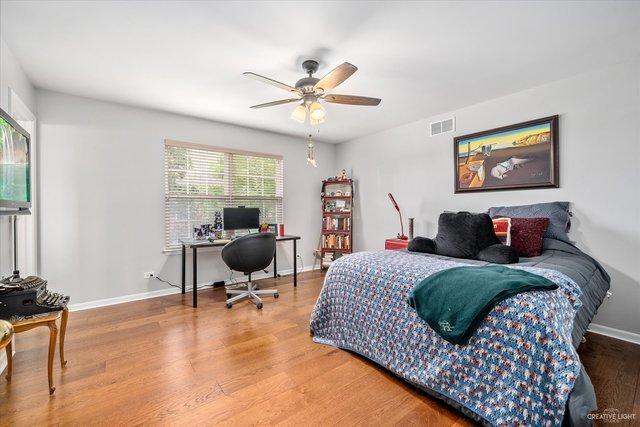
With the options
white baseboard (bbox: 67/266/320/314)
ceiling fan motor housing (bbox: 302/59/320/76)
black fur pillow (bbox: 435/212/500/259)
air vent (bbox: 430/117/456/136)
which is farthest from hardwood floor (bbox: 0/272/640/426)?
air vent (bbox: 430/117/456/136)

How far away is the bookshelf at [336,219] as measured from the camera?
4.74m

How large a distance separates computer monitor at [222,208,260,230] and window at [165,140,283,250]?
340 mm

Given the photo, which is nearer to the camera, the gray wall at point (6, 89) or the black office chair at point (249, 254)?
the gray wall at point (6, 89)

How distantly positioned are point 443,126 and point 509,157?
A: 914 millimetres

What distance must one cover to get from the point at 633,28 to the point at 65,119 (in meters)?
5.05

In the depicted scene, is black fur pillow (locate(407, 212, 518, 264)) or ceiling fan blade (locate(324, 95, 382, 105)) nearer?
black fur pillow (locate(407, 212, 518, 264))

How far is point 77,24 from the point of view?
6.16 ft

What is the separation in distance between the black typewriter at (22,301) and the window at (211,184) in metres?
1.93

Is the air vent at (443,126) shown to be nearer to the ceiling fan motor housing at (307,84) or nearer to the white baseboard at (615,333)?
the ceiling fan motor housing at (307,84)

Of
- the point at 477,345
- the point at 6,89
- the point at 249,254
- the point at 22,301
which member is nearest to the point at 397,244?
the point at 249,254

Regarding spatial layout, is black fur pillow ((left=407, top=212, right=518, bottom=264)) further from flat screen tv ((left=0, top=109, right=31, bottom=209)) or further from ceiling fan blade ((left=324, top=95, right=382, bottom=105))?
flat screen tv ((left=0, top=109, right=31, bottom=209))

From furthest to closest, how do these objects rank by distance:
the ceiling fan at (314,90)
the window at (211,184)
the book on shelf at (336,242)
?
the book on shelf at (336,242)
the window at (211,184)
the ceiling fan at (314,90)

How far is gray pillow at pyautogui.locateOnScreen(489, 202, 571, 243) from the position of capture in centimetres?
250

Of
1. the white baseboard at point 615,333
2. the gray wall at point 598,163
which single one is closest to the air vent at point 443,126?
the gray wall at point 598,163
